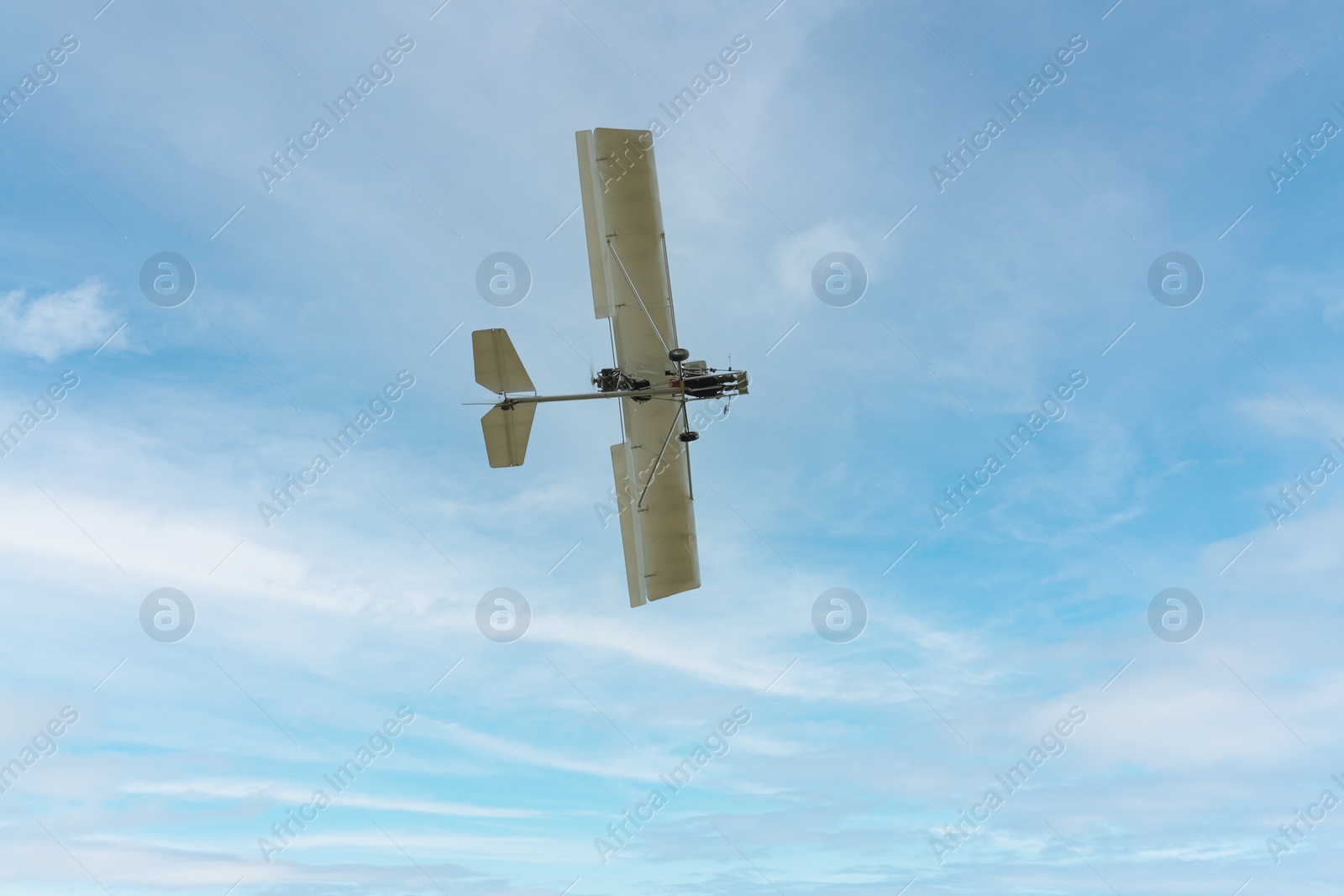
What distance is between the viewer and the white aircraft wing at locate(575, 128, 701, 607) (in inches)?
997

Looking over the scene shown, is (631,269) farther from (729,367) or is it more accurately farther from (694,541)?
(694,541)

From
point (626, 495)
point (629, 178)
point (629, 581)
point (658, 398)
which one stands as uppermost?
point (629, 178)

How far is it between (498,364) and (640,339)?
4211 millimetres

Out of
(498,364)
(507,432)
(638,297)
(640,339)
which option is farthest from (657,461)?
(498,364)

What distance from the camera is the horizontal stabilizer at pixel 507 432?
86.4ft

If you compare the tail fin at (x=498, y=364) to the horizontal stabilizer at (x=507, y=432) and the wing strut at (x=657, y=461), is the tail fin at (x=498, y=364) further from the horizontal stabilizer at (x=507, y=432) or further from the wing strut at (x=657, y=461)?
the wing strut at (x=657, y=461)

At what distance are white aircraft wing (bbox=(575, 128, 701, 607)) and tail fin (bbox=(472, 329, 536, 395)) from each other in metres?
2.79

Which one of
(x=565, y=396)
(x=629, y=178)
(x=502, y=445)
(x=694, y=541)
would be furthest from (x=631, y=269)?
(x=694, y=541)

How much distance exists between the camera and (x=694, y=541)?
93.2 feet

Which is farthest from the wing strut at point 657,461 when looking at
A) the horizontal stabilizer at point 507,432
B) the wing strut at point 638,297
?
the horizontal stabilizer at point 507,432

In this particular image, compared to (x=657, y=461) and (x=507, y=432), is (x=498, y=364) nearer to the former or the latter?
(x=507, y=432)

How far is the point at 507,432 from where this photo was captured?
2648 cm

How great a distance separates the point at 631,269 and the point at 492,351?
471 centimetres

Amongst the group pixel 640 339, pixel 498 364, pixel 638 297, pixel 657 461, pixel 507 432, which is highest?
pixel 638 297
